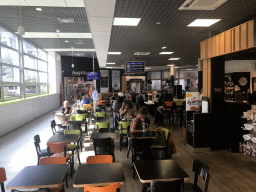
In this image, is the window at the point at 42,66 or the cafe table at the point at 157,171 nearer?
the cafe table at the point at 157,171

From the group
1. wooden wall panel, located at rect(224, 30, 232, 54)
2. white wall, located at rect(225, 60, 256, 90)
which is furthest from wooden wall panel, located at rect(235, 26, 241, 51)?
white wall, located at rect(225, 60, 256, 90)

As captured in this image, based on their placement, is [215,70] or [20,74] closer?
[215,70]

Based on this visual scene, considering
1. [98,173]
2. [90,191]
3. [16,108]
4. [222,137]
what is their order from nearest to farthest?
[90,191] < [98,173] < [222,137] < [16,108]

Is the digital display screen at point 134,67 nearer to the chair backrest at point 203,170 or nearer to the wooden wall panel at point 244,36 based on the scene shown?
the wooden wall panel at point 244,36

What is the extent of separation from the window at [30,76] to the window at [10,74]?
1.08 metres

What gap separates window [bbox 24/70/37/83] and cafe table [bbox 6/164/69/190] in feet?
29.0

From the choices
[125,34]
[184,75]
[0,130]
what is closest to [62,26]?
[125,34]

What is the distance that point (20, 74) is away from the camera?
9.38 meters

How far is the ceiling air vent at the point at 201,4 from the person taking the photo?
3.39 meters

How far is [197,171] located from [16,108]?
767 centimetres

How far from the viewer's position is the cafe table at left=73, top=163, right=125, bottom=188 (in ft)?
7.28

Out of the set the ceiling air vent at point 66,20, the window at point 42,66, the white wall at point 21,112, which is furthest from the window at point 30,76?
the ceiling air vent at point 66,20

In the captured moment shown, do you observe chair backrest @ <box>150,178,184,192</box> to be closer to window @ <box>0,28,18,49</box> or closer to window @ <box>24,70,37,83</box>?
window @ <box>0,28,18,49</box>

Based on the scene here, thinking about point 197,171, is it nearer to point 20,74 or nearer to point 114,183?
point 114,183
